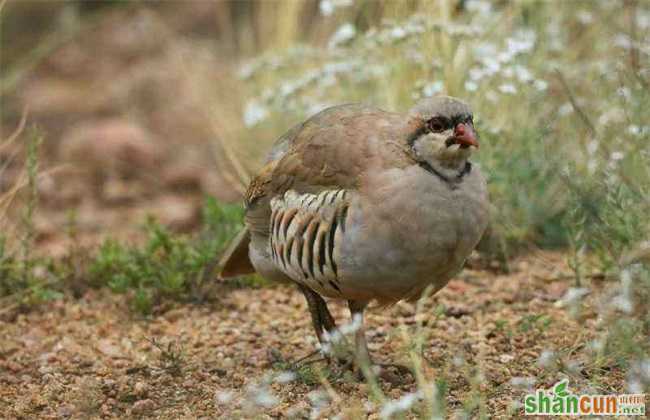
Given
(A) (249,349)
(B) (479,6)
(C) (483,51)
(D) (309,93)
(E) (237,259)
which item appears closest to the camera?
(A) (249,349)

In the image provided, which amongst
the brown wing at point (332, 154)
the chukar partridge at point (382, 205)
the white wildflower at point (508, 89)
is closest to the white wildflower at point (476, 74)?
the white wildflower at point (508, 89)

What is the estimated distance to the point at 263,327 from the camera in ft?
16.7

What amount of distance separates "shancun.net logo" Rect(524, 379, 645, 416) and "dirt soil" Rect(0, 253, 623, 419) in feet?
0.28

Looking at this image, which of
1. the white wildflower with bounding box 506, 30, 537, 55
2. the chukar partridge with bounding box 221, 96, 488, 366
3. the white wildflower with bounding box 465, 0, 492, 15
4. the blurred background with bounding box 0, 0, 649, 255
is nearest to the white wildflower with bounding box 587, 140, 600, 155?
the blurred background with bounding box 0, 0, 649, 255

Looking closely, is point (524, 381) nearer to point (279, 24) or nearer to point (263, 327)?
point (263, 327)

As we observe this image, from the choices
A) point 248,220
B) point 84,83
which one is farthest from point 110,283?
point 84,83

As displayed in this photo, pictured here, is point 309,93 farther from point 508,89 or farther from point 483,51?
point 508,89

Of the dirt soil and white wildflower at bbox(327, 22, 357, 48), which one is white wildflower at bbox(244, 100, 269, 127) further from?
the dirt soil

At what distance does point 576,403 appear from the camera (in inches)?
145

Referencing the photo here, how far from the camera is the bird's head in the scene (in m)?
3.90

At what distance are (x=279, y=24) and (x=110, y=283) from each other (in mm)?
3280

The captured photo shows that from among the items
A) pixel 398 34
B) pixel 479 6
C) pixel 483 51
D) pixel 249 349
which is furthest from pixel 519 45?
pixel 249 349

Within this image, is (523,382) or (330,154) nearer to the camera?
(523,382)

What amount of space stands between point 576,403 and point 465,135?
98 cm
